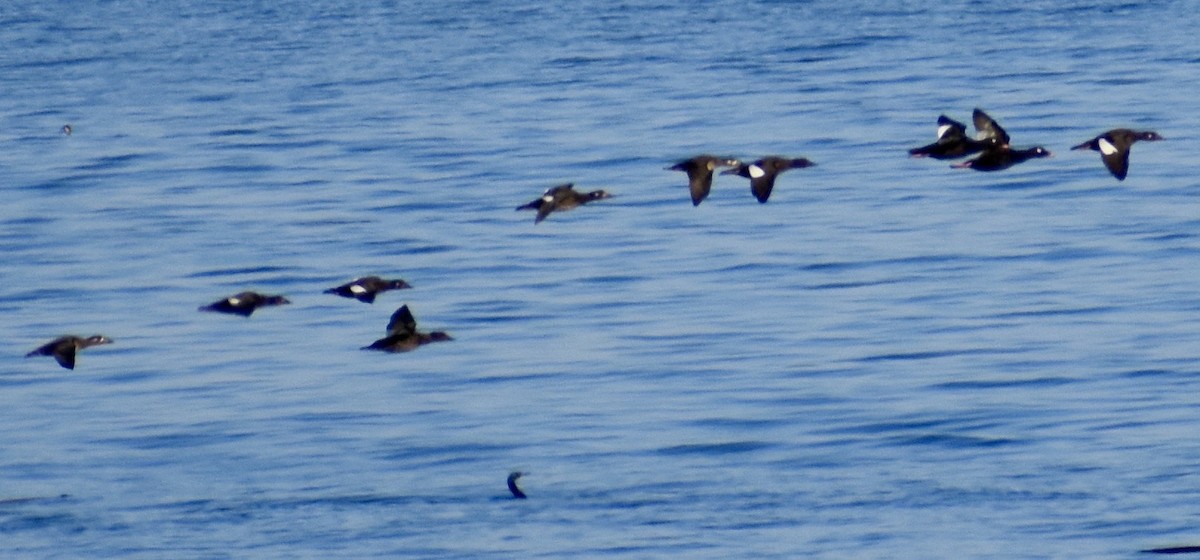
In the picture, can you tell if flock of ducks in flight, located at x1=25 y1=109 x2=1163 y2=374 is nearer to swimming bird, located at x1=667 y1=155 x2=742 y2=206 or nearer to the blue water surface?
swimming bird, located at x1=667 y1=155 x2=742 y2=206

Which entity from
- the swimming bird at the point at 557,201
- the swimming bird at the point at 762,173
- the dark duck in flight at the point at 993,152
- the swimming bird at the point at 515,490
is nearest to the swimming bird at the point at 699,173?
the swimming bird at the point at 762,173

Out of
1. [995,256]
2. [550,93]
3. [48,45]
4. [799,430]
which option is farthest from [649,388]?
[48,45]

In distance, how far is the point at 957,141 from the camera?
2061 centimetres

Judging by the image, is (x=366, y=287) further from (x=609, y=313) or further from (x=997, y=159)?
(x=609, y=313)

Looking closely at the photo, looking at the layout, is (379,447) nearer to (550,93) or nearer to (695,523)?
(695,523)

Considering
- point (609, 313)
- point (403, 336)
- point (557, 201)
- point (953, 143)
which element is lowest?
point (609, 313)

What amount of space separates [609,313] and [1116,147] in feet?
25.1

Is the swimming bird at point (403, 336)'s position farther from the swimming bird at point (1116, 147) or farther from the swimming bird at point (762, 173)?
the swimming bird at point (1116, 147)

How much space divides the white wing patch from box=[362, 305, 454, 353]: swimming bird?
4717mm

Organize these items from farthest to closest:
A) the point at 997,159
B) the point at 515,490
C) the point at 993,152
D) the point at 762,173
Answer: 1. the point at 993,152
2. the point at 997,159
3. the point at 515,490
4. the point at 762,173

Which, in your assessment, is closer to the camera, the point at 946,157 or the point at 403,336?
the point at 403,336

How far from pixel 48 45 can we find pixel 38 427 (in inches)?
1223

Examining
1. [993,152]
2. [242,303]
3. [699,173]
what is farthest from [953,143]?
[242,303]

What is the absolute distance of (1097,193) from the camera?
32.8m
